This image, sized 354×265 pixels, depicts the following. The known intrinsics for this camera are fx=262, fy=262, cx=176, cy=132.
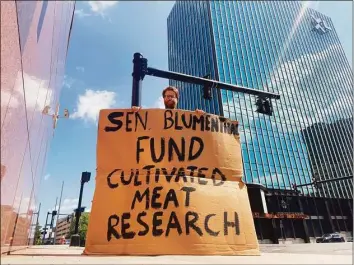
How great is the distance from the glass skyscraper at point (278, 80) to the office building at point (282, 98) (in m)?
0.23

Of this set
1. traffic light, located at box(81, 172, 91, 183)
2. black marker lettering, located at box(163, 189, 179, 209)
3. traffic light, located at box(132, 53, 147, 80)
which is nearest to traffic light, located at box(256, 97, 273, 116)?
traffic light, located at box(132, 53, 147, 80)

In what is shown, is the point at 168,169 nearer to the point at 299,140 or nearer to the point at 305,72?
the point at 299,140

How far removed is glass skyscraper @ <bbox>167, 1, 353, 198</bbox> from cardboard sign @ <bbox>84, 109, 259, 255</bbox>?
1608 inches

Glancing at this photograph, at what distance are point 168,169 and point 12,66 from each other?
1.83 m

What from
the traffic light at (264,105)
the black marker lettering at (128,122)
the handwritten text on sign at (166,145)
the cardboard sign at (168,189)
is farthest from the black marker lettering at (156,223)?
the traffic light at (264,105)

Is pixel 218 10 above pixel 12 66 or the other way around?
above

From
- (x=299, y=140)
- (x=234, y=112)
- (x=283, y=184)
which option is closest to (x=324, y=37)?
(x=299, y=140)

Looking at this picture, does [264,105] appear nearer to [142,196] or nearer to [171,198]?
[171,198]

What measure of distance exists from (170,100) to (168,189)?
4.80 ft

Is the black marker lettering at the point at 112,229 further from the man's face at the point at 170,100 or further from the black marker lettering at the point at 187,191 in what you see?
the man's face at the point at 170,100

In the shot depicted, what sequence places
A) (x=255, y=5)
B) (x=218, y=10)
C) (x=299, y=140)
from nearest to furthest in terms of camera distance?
(x=299, y=140) < (x=218, y=10) < (x=255, y=5)

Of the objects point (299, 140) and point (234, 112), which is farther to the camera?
point (299, 140)

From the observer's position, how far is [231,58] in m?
55.0

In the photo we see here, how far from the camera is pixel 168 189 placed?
9.49 feet
